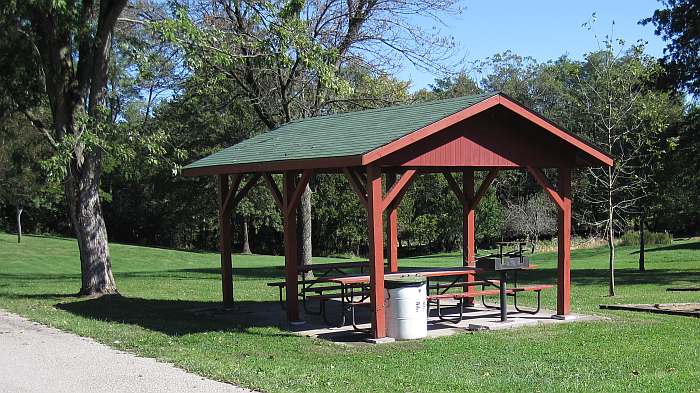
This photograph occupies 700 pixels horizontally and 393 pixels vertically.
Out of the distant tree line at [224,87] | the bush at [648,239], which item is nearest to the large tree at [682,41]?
the distant tree line at [224,87]

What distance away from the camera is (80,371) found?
8828 mm

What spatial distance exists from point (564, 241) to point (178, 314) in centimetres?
676

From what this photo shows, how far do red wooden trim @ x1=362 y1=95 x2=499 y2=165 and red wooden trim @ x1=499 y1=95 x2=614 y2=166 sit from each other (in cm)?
29

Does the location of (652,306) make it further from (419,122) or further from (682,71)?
(682,71)

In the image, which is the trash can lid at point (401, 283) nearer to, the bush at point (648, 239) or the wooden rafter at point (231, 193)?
the wooden rafter at point (231, 193)

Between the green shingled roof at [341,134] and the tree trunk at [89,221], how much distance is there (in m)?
3.65

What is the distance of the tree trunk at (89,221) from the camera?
16828 millimetres

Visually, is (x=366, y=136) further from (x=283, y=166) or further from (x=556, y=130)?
(x=556, y=130)

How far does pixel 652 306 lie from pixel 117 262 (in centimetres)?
2750

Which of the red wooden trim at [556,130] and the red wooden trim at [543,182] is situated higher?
the red wooden trim at [556,130]

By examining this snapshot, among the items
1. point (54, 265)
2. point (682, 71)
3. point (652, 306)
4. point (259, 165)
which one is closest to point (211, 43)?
point (259, 165)

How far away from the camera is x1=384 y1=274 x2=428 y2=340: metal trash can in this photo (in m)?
10.8

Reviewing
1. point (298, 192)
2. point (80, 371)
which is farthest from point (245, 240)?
point (80, 371)

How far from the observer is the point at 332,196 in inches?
1868
